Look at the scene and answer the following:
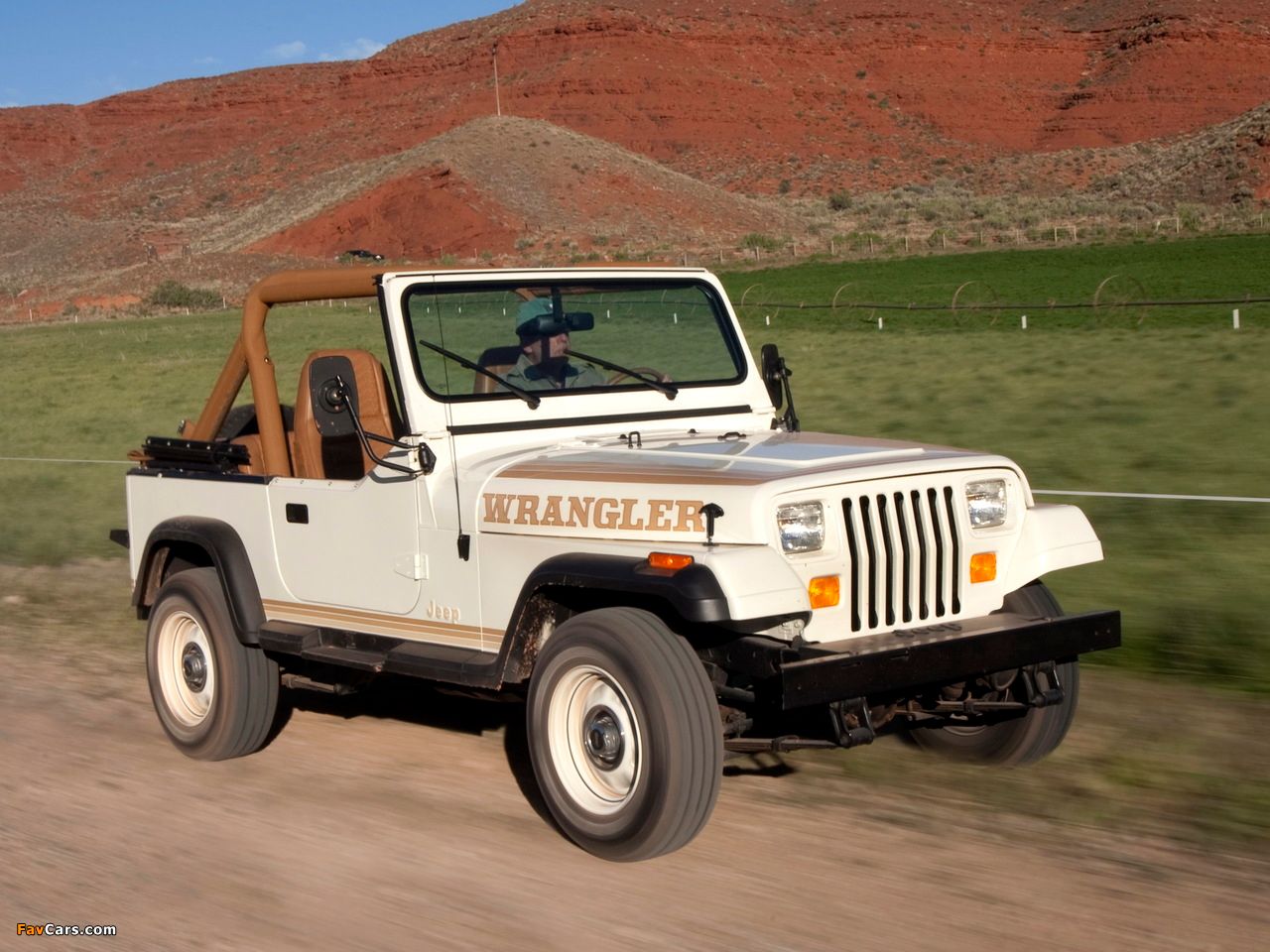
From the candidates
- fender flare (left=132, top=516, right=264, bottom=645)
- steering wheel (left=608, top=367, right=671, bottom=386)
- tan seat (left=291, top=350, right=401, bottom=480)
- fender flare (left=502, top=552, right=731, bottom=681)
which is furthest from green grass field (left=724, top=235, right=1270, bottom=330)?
fender flare (left=502, top=552, right=731, bottom=681)

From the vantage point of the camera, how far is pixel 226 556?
650 centimetres

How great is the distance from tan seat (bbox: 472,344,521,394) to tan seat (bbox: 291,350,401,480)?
459 millimetres

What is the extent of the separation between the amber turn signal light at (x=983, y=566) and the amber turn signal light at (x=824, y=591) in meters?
0.65

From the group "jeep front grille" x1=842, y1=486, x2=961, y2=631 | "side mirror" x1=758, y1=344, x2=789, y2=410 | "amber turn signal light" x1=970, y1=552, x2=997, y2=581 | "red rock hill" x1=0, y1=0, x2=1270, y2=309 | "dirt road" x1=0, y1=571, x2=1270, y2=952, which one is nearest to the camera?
"dirt road" x1=0, y1=571, x2=1270, y2=952

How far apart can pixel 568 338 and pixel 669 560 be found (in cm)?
180

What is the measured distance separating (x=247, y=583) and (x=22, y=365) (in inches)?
1317

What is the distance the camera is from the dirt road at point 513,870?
444 centimetres

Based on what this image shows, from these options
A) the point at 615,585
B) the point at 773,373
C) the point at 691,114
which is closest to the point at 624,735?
the point at 615,585

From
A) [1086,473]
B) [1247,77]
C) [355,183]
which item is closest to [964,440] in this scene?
[1086,473]

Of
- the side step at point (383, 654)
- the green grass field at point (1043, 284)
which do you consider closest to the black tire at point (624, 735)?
the side step at point (383, 654)

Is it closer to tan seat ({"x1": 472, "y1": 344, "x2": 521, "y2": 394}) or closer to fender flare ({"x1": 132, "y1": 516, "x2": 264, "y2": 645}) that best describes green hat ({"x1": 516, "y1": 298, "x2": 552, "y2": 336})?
tan seat ({"x1": 472, "y1": 344, "x2": 521, "y2": 394})

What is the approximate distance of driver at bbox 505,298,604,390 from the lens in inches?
245

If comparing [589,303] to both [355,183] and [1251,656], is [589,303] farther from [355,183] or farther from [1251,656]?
[355,183]

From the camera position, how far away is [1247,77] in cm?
12156
